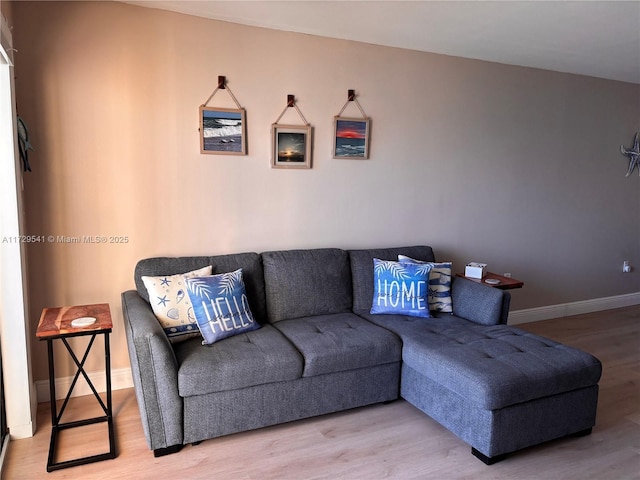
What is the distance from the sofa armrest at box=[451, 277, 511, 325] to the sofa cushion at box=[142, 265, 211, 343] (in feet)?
5.81

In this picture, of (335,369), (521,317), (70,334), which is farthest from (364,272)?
(521,317)

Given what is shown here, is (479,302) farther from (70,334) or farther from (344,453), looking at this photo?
(70,334)

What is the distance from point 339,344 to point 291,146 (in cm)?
143

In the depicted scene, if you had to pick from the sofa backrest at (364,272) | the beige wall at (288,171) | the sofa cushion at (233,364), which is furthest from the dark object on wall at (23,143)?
the sofa backrest at (364,272)

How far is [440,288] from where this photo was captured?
3352 millimetres

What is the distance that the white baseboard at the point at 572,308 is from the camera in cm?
452

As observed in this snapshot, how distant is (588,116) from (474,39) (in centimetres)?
191

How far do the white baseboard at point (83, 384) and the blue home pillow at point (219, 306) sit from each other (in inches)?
32.9

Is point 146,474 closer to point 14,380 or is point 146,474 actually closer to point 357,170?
point 14,380

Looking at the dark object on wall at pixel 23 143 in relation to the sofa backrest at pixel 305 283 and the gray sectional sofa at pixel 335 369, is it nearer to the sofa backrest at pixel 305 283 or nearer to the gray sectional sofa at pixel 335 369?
the gray sectional sofa at pixel 335 369

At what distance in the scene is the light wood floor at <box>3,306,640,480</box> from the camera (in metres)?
2.22

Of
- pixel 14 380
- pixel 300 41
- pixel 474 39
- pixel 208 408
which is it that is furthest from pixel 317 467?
pixel 474 39

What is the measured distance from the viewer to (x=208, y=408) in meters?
2.35

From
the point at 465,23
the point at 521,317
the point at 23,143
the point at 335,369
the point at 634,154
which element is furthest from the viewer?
the point at 634,154
